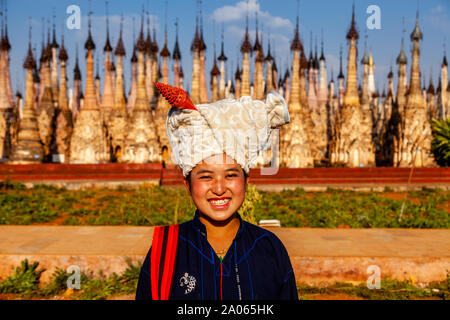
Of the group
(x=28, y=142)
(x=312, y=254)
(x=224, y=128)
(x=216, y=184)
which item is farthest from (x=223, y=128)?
(x=28, y=142)

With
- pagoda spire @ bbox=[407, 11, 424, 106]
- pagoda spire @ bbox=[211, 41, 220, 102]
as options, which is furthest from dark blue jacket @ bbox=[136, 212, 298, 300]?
pagoda spire @ bbox=[211, 41, 220, 102]

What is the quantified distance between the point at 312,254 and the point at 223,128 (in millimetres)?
3712

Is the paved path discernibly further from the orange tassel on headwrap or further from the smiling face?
the orange tassel on headwrap

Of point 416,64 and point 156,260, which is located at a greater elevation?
point 416,64

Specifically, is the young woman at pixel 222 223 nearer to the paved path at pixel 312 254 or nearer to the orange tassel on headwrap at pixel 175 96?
the orange tassel on headwrap at pixel 175 96

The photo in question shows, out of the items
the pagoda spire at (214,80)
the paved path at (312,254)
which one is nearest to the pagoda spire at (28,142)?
the pagoda spire at (214,80)

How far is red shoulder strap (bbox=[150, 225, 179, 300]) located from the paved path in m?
3.45

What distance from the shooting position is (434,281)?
16.1 ft

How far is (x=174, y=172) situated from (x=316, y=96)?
19352mm

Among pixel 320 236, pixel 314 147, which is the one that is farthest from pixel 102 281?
pixel 314 147

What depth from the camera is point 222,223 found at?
6.06 feet

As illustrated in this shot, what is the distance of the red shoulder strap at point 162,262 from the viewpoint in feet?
5.21

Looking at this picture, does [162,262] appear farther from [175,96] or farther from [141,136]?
[141,136]
